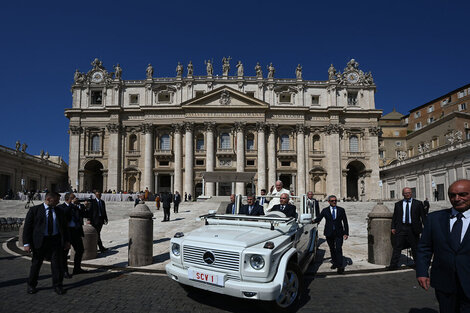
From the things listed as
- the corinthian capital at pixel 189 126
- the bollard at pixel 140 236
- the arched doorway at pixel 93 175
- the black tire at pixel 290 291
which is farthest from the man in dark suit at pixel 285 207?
the arched doorway at pixel 93 175

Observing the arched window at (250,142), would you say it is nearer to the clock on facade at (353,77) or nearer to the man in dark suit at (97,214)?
the clock on facade at (353,77)

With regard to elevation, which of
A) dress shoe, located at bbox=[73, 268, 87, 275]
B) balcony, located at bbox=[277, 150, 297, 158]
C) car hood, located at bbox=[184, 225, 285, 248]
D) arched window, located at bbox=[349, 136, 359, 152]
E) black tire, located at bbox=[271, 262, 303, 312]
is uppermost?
arched window, located at bbox=[349, 136, 359, 152]

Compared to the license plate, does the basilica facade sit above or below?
above

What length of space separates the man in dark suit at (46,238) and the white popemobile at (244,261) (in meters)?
2.46

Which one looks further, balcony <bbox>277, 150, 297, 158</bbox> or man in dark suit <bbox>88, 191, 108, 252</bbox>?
balcony <bbox>277, 150, 297, 158</bbox>

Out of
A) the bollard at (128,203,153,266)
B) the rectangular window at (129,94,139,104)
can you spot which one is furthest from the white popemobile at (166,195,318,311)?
the rectangular window at (129,94,139,104)

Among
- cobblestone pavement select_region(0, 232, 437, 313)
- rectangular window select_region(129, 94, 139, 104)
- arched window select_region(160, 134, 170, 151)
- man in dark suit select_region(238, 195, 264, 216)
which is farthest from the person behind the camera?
rectangular window select_region(129, 94, 139, 104)

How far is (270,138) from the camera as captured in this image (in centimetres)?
4606

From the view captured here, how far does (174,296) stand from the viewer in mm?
5824

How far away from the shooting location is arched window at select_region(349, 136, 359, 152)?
47.4 m

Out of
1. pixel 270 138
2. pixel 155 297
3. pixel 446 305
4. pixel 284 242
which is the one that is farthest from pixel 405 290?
pixel 270 138

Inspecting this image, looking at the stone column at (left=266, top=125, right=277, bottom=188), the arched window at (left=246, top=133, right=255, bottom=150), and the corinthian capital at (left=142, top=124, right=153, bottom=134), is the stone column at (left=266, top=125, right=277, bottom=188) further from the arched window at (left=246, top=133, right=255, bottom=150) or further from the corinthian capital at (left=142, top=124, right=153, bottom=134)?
the corinthian capital at (left=142, top=124, right=153, bottom=134)

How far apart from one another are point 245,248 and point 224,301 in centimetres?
151

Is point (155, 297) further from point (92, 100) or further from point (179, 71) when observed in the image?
point (92, 100)
